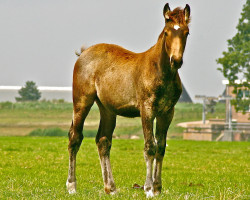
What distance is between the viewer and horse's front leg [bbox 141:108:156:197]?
833 cm

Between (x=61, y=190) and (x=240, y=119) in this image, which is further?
(x=240, y=119)

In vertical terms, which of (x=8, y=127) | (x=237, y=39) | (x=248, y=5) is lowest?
(x=8, y=127)

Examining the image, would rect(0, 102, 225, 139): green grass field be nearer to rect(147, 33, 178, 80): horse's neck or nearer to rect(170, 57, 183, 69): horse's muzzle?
rect(147, 33, 178, 80): horse's neck

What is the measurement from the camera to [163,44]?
328 inches

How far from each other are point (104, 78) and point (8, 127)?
56786 millimetres

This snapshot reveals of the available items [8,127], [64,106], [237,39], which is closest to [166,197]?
[237,39]

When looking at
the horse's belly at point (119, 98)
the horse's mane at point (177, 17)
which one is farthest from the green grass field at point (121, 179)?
the horse's mane at point (177, 17)

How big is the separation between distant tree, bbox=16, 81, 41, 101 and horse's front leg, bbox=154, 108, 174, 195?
8349 cm

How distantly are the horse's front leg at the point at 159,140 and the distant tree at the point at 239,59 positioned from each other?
4799 centimetres

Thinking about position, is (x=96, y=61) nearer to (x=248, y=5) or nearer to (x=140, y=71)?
(x=140, y=71)

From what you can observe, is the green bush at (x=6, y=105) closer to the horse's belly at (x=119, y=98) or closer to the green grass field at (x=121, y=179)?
the green grass field at (x=121, y=179)

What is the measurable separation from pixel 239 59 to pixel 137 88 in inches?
1996

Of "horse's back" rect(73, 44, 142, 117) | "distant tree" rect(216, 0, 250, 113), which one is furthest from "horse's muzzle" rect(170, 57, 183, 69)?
"distant tree" rect(216, 0, 250, 113)

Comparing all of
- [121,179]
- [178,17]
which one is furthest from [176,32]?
[121,179]
